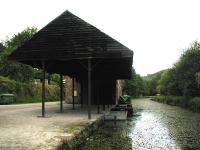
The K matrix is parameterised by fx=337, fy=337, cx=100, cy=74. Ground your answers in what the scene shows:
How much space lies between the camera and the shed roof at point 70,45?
18938mm

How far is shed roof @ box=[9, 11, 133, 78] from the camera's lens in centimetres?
1894

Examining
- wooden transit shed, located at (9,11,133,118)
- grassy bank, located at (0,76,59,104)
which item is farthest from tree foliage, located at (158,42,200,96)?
wooden transit shed, located at (9,11,133,118)

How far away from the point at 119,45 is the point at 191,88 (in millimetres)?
30610

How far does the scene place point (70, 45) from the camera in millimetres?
19641

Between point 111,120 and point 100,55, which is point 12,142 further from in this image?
point 111,120

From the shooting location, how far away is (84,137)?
13.2 m

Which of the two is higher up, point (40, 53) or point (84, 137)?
point (40, 53)

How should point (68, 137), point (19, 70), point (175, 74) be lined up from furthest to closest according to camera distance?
point (19, 70)
point (175, 74)
point (68, 137)

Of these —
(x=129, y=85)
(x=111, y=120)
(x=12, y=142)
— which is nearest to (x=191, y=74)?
(x=111, y=120)

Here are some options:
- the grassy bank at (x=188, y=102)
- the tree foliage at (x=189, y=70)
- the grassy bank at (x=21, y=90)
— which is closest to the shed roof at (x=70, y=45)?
the grassy bank at (x=21, y=90)

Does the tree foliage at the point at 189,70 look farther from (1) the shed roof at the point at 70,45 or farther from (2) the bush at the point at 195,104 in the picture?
(1) the shed roof at the point at 70,45

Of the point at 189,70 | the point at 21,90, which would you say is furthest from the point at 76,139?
the point at 189,70

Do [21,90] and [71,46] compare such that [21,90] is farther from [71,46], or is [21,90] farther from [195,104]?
[71,46]

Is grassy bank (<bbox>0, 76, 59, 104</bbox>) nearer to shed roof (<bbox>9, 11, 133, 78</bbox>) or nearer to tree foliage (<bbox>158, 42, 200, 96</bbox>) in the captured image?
tree foliage (<bbox>158, 42, 200, 96</bbox>)
